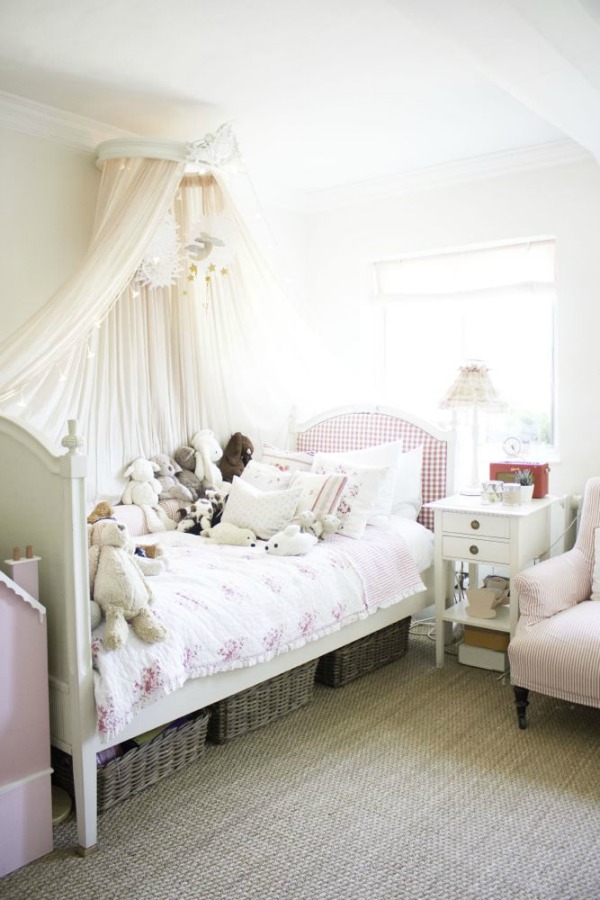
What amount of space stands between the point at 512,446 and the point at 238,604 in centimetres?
209

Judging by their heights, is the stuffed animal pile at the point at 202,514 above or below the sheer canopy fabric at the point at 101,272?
below

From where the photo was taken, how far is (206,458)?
4.00m

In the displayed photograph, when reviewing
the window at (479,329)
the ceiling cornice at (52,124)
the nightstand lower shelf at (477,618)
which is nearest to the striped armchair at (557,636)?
the nightstand lower shelf at (477,618)

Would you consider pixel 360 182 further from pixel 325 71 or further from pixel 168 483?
pixel 168 483

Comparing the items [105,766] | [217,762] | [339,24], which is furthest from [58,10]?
[217,762]

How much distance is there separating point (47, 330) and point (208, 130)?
4.95ft

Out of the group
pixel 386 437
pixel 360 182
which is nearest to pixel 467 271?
pixel 360 182

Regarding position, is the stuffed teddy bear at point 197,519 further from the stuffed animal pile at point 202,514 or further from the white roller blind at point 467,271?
the white roller blind at point 467,271

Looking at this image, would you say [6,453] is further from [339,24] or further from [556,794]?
[556,794]

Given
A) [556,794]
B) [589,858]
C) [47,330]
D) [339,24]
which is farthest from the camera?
[47,330]

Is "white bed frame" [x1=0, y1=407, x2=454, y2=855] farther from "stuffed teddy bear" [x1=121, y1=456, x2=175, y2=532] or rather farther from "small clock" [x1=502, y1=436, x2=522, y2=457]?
"small clock" [x1=502, y1=436, x2=522, y2=457]

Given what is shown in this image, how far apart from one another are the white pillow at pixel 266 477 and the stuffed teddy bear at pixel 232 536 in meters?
0.40

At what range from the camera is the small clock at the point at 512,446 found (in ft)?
13.7

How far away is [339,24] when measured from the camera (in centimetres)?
273
